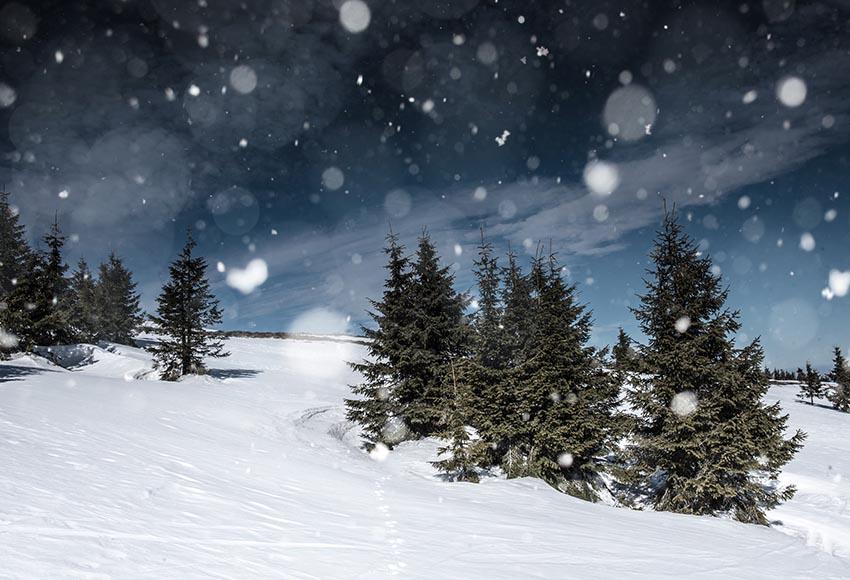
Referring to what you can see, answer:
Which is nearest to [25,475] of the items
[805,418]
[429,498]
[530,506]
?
[429,498]

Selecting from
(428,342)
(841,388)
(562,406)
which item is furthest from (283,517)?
(841,388)

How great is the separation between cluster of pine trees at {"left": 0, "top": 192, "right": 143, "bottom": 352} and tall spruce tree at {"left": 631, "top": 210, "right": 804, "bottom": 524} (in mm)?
22776

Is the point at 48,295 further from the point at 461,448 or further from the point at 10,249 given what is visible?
the point at 461,448

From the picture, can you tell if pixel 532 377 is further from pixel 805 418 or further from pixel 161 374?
pixel 805 418

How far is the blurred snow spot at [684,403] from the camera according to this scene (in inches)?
537

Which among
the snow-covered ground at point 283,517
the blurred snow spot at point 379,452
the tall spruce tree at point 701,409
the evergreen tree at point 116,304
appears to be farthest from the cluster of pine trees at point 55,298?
the tall spruce tree at point 701,409

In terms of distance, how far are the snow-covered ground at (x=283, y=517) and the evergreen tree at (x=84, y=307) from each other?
20470 millimetres

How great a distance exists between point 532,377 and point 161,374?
926 inches

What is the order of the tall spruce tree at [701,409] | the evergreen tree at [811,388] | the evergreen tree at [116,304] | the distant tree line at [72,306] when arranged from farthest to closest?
1. the evergreen tree at [811,388]
2. the evergreen tree at [116,304]
3. the distant tree line at [72,306]
4. the tall spruce tree at [701,409]

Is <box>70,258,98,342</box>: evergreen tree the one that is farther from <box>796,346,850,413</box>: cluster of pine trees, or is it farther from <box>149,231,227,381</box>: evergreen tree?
<box>796,346,850,413</box>: cluster of pine trees

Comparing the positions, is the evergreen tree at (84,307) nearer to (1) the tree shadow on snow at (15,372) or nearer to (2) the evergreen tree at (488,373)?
(1) the tree shadow on snow at (15,372)

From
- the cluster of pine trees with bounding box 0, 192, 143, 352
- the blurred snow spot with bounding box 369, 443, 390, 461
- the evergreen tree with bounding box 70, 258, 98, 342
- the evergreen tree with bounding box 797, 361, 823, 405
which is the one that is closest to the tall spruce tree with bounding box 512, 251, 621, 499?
the blurred snow spot with bounding box 369, 443, 390, 461

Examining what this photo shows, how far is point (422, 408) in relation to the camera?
17.3 metres

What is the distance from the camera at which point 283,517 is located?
6754mm
